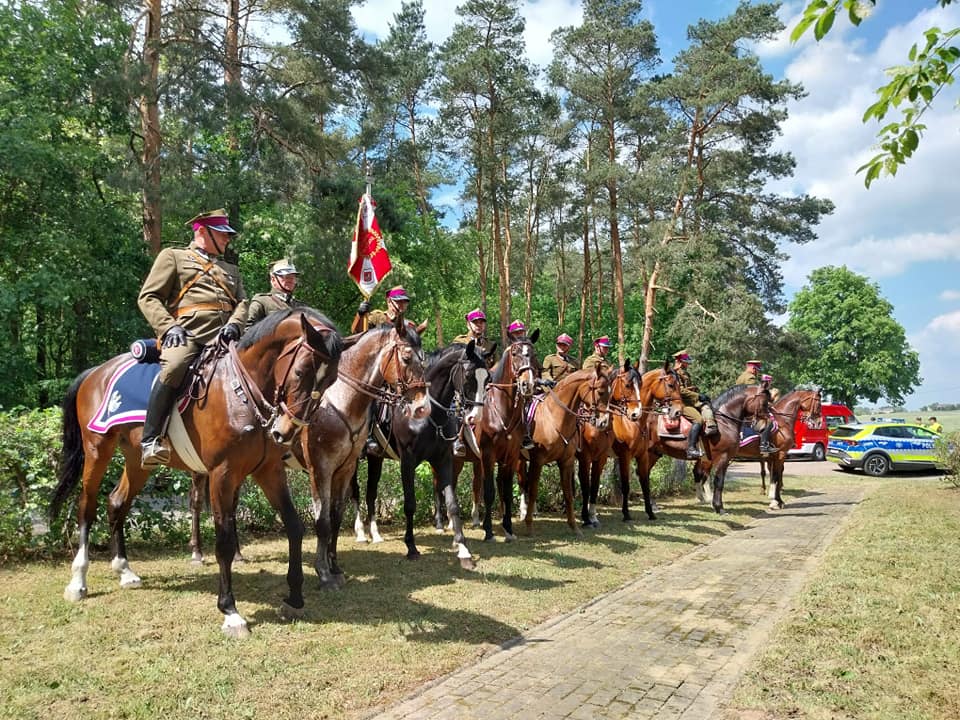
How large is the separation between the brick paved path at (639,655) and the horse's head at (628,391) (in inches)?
127

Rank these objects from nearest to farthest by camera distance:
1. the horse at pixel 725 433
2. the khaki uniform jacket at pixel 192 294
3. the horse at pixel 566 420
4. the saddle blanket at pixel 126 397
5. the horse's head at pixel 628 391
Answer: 1. the khaki uniform jacket at pixel 192 294
2. the saddle blanket at pixel 126 397
3. the horse at pixel 566 420
4. the horse's head at pixel 628 391
5. the horse at pixel 725 433

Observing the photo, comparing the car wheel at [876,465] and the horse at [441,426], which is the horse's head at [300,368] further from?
the car wheel at [876,465]

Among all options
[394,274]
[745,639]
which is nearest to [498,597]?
[745,639]

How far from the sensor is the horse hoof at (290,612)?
227 inches

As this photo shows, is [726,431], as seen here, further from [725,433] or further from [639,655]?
[639,655]

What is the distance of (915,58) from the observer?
290cm

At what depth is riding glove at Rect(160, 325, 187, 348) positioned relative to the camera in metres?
5.56

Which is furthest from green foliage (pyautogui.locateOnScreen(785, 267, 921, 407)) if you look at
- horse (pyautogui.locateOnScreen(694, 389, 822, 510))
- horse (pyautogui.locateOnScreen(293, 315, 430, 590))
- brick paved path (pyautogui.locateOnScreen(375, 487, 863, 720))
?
horse (pyautogui.locateOnScreen(293, 315, 430, 590))

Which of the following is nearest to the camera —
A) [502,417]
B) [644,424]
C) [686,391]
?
[502,417]

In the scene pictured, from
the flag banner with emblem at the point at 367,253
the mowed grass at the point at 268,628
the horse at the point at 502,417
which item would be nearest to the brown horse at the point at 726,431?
the mowed grass at the point at 268,628

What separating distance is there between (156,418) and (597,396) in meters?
6.73

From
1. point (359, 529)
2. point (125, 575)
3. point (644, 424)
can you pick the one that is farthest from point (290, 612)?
point (644, 424)

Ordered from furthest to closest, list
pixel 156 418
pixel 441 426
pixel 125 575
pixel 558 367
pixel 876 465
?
pixel 876 465
pixel 558 367
pixel 441 426
pixel 125 575
pixel 156 418

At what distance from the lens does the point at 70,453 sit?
7.00m
